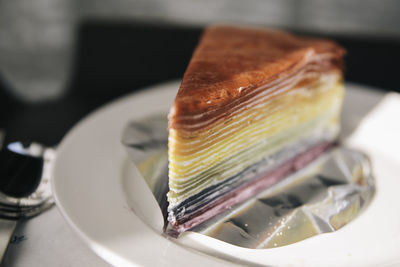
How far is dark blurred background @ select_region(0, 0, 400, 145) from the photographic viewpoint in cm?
164

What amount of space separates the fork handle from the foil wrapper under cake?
36cm

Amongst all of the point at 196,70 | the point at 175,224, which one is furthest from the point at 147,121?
the point at 175,224

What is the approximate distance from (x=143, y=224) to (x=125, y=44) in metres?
1.26

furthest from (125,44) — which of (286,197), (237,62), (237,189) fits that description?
(286,197)

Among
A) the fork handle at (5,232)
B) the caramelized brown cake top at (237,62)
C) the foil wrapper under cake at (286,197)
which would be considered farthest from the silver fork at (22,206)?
the caramelized brown cake top at (237,62)

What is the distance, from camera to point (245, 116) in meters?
1.14

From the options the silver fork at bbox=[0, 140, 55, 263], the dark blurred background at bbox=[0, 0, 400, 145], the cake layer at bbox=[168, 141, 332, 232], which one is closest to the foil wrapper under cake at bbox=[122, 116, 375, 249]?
the cake layer at bbox=[168, 141, 332, 232]

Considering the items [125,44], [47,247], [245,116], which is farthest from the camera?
[125,44]

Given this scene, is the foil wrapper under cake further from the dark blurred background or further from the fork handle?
the dark blurred background

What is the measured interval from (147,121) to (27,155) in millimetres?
439

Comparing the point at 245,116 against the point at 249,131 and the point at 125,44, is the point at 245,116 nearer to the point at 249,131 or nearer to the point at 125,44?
the point at 249,131

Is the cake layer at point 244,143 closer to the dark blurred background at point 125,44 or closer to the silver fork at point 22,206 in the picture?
the silver fork at point 22,206

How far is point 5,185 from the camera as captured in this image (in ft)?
3.42

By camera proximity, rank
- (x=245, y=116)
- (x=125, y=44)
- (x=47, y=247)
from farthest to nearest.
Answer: (x=125, y=44), (x=245, y=116), (x=47, y=247)
